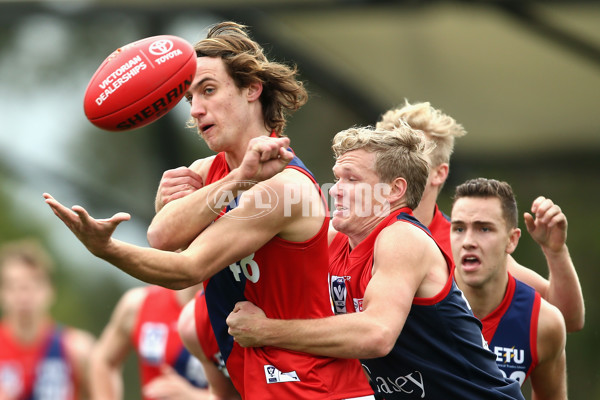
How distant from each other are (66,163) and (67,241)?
1466 millimetres

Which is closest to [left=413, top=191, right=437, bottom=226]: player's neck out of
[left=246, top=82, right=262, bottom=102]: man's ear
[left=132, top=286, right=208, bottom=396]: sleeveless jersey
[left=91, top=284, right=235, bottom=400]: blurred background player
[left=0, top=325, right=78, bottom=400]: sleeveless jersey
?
[left=246, top=82, right=262, bottom=102]: man's ear

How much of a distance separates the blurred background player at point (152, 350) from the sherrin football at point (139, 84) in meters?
3.08

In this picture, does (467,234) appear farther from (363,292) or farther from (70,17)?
(70,17)

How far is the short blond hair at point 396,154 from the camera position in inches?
193

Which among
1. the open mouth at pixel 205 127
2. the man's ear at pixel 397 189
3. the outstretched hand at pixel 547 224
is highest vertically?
the outstretched hand at pixel 547 224

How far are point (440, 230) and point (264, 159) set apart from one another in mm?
2160

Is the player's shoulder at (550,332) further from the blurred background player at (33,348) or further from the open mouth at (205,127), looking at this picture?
the blurred background player at (33,348)

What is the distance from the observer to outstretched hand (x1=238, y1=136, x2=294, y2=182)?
13.7 ft

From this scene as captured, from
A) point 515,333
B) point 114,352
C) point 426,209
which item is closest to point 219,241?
point 426,209

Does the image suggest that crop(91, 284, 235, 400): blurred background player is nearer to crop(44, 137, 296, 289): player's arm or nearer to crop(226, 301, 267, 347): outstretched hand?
crop(226, 301, 267, 347): outstretched hand

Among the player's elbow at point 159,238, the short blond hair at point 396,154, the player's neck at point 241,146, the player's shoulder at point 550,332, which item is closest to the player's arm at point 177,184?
the player's neck at point 241,146

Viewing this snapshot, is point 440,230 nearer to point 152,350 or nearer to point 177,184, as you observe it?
point 177,184

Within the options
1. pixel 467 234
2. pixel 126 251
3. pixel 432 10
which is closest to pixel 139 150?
pixel 432 10

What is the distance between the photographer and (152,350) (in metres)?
8.34
